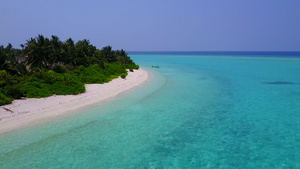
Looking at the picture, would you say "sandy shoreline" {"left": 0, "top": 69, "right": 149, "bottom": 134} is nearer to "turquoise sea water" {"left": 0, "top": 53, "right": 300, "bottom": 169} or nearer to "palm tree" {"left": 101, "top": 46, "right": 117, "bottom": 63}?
"turquoise sea water" {"left": 0, "top": 53, "right": 300, "bottom": 169}

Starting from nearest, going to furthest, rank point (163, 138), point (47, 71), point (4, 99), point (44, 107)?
1. point (163, 138)
2. point (4, 99)
3. point (44, 107)
4. point (47, 71)

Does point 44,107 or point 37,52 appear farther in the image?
point 37,52

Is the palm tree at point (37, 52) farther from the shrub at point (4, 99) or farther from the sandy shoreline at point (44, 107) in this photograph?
the shrub at point (4, 99)

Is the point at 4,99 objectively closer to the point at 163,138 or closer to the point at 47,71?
the point at 47,71

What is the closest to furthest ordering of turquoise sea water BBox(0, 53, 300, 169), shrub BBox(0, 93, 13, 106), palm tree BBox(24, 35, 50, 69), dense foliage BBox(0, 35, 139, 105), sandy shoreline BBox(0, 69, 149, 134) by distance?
turquoise sea water BBox(0, 53, 300, 169) → sandy shoreline BBox(0, 69, 149, 134) → shrub BBox(0, 93, 13, 106) → dense foliage BBox(0, 35, 139, 105) → palm tree BBox(24, 35, 50, 69)

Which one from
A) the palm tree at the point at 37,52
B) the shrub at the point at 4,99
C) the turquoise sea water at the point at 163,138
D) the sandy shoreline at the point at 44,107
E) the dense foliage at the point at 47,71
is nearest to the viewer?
the turquoise sea water at the point at 163,138

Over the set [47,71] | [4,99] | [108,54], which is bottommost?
[4,99]

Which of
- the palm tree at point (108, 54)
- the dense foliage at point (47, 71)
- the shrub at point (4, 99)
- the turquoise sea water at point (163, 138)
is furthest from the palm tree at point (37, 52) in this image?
the palm tree at point (108, 54)

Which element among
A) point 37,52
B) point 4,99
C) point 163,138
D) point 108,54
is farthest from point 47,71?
point 108,54

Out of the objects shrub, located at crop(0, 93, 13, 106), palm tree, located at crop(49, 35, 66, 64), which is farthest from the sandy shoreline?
palm tree, located at crop(49, 35, 66, 64)
